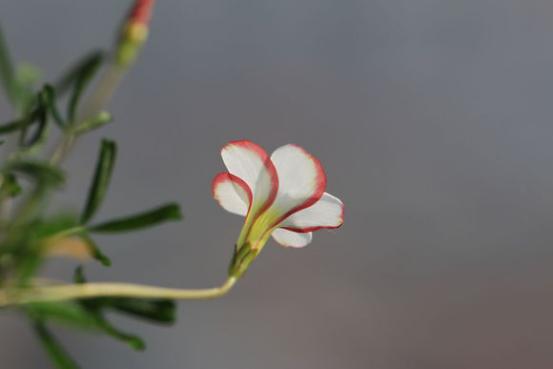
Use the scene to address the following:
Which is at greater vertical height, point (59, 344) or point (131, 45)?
point (131, 45)

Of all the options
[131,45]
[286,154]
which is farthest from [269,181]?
[131,45]

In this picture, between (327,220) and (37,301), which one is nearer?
(37,301)

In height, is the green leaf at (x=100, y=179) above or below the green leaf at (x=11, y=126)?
below

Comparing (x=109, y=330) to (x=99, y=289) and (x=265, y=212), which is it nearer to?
(x=99, y=289)

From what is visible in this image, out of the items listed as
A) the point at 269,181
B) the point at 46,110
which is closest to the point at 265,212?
the point at 269,181

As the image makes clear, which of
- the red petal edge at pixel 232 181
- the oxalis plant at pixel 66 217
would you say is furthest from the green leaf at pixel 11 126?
the red petal edge at pixel 232 181

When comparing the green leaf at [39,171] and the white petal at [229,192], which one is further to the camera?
the white petal at [229,192]

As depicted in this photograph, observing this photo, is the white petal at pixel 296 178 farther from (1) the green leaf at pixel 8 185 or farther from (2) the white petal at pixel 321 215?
(1) the green leaf at pixel 8 185

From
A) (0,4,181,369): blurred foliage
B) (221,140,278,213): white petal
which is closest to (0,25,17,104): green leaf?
(0,4,181,369): blurred foliage
